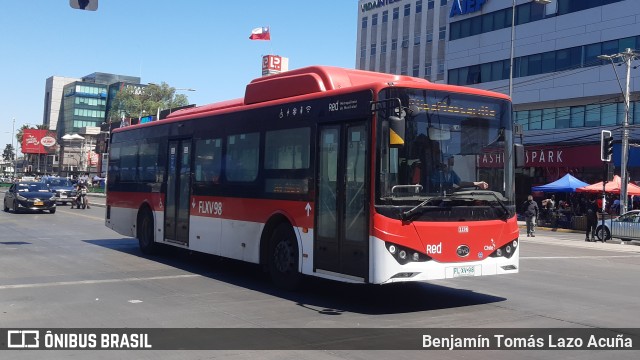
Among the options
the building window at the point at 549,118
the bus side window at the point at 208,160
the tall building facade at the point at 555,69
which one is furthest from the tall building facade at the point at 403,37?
the bus side window at the point at 208,160

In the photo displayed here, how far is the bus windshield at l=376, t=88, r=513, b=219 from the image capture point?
8.85m

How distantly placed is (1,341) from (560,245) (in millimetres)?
23255

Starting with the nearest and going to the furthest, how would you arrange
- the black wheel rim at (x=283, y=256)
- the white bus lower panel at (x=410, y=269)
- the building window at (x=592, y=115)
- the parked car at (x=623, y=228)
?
the white bus lower panel at (x=410, y=269) < the black wheel rim at (x=283, y=256) < the parked car at (x=623, y=228) < the building window at (x=592, y=115)

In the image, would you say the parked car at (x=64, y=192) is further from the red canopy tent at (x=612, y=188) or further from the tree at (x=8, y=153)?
the tree at (x=8, y=153)

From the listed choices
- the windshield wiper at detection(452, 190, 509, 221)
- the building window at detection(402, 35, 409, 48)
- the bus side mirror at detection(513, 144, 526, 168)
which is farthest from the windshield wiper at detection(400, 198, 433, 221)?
the building window at detection(402, 35, 409, 48)

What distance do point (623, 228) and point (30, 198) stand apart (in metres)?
28.4

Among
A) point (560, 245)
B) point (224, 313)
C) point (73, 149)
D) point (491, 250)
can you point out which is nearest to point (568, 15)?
point (560, 245)

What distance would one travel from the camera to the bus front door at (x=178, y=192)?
14.0 meters

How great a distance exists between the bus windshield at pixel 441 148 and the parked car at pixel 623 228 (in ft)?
69.9

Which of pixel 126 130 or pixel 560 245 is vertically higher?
pixel 126 130

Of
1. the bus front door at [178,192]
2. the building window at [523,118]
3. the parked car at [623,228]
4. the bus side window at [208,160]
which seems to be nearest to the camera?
the bus side window at [208,160]

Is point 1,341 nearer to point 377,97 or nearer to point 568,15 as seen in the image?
point 377,97

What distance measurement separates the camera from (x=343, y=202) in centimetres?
945

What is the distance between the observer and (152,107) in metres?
106
